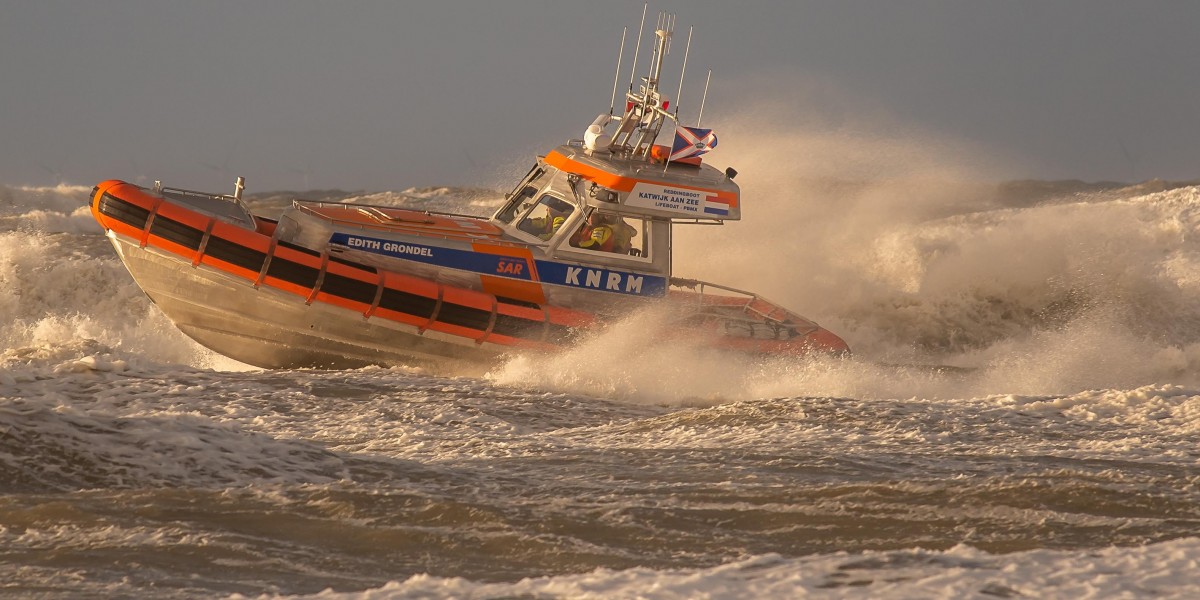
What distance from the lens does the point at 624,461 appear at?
596 cm

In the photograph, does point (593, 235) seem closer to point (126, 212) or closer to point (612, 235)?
point (612, 235)

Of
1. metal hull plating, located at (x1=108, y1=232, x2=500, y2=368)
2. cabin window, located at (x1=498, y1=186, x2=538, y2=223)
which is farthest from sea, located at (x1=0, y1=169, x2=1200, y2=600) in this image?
cabin window, located at (x1=498, y1=186, x2=538, y2=223)

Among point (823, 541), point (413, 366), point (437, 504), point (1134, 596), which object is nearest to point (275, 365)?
point (413, 366)

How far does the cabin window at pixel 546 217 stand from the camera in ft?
31.6

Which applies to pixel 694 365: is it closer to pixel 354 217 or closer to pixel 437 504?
pixel 354 217

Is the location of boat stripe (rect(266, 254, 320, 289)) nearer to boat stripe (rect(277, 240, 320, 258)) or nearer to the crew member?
boat stripe (rect(277, 240, 320, 258))

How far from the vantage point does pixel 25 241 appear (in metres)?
12.7

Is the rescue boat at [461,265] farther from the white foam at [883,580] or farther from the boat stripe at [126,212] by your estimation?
the white foam at [883,580]

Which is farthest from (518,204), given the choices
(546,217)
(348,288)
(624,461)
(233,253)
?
(624,461)

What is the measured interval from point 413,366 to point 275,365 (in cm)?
100

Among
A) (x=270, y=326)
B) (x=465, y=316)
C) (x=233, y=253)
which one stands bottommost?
(x=270, y=326)

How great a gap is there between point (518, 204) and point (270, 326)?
7.04ft

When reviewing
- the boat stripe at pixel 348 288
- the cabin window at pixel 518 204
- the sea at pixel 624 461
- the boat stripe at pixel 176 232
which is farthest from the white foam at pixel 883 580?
the cabin window at pixel 518 204

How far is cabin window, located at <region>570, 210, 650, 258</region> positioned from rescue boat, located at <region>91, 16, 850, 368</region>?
11 millimetres
